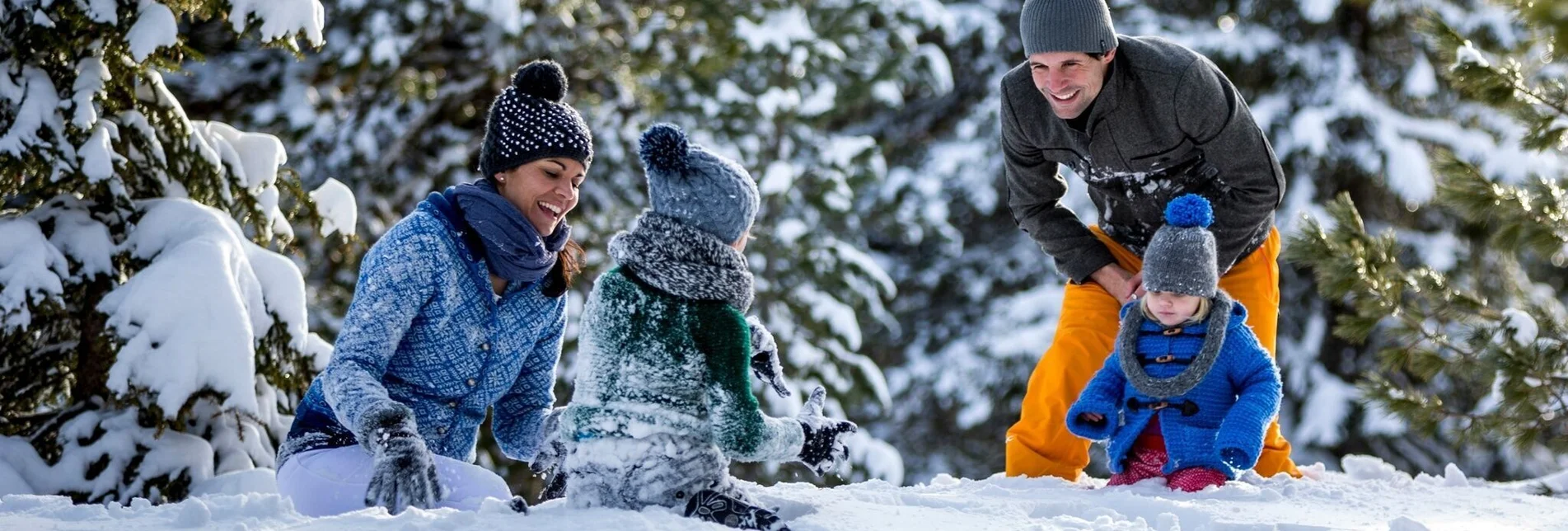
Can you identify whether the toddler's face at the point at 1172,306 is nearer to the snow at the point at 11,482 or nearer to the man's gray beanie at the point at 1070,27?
the man's gray beanie at the point at 1070,27

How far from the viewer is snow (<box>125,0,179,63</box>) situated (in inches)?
184

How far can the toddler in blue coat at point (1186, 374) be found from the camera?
165 inches

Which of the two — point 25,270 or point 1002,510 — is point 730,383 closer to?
point 1002,510

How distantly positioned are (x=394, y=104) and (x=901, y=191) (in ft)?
21.2

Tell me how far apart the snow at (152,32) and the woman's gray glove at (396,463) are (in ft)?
6.36

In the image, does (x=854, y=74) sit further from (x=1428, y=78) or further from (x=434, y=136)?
(x=1428, y=78)

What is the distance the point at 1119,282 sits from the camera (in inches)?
185

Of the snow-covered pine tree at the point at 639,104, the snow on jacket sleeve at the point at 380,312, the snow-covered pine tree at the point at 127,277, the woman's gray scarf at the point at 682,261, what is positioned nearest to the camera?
the woman's gray scarf at the point at 682,261

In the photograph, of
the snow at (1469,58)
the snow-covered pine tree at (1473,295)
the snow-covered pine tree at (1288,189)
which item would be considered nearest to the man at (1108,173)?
the snow-covered pine tree at (1473,295)

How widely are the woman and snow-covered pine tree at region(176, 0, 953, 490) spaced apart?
19.7 ft

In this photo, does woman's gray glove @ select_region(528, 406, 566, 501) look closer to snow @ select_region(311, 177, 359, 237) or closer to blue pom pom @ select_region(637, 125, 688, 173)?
blue pom pom @ select_region(637, 125, 688, 173)

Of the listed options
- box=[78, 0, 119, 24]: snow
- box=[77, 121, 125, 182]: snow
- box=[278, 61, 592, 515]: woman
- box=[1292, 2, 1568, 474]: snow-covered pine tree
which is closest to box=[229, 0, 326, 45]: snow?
box=[78, 0, 119, 24]: snow

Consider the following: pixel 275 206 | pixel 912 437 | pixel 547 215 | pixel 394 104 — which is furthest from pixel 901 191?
pixel 547 215

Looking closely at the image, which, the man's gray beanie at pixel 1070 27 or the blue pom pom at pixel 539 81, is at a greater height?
the blue pom pom at pixel 539 81
